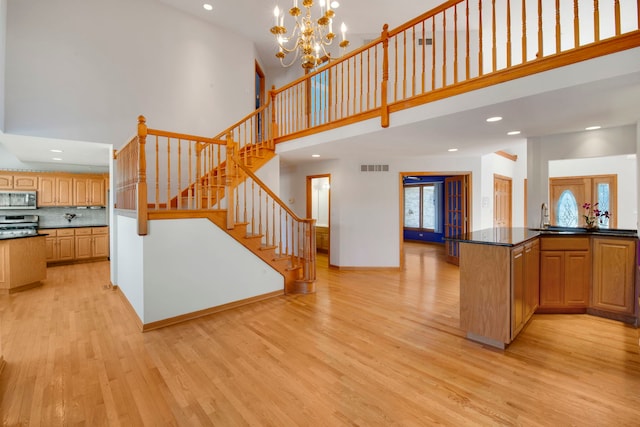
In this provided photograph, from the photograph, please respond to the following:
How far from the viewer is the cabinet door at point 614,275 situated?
3.20m

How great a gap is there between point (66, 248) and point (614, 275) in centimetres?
1006

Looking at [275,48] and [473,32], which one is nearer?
[473,32]

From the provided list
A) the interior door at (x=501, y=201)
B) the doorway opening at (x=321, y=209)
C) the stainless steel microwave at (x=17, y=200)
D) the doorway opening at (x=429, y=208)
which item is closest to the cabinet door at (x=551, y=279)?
the doorway opening at (x=429, y=208)

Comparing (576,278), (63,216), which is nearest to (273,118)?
(576,278)

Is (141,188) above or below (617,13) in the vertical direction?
below

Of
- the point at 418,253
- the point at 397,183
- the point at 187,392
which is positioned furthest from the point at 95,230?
the point at 418,253

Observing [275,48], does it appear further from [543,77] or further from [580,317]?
[580,317]

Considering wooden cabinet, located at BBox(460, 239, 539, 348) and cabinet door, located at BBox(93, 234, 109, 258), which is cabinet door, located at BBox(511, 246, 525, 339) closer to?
wooden cabinet, located at BBox(460, 239, 539, 348)

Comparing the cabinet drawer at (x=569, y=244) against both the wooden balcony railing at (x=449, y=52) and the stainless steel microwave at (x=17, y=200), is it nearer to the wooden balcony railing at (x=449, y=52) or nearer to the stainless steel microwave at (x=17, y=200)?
the wooden balcony railing at (x=449, y=52)

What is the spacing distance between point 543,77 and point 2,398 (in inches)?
192

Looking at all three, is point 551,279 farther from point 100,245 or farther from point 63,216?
point 63,216

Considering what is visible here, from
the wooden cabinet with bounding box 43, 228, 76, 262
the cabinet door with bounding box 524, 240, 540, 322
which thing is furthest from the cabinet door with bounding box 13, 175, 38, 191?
the cabinet door with bounding box 524, 240, 540, 322

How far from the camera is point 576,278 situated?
3.45 m

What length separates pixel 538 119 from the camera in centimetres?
318
